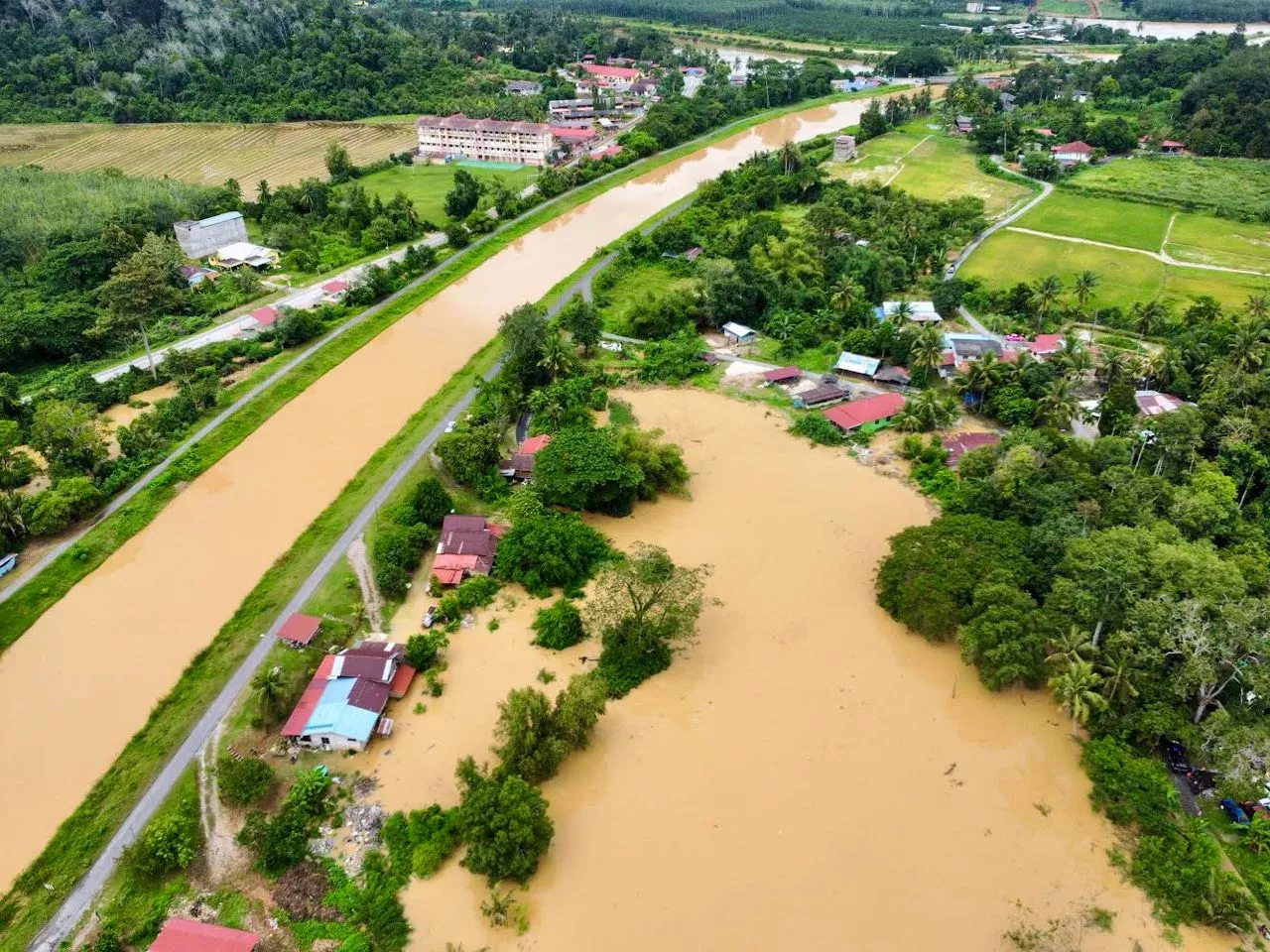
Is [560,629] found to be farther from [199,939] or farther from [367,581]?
[199,939]

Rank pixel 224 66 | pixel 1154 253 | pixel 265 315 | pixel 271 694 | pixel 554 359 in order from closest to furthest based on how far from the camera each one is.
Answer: pixel 271 694 < pixel 554 359 < pixel 265 315 < pixel 1154 253 < pixel 224 66

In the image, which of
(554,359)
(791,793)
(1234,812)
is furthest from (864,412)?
(1234,812)

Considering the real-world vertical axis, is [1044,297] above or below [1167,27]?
below

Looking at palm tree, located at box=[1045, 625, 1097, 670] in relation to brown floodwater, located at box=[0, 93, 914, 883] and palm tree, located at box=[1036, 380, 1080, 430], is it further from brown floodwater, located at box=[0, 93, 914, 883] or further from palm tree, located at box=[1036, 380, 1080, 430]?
brown floodwater, located at box=[0, 93, 914, 883]

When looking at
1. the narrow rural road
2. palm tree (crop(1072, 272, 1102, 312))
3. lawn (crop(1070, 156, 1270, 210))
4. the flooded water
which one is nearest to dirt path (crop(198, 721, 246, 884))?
the narrow rural road

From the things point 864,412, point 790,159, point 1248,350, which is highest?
point 790,159

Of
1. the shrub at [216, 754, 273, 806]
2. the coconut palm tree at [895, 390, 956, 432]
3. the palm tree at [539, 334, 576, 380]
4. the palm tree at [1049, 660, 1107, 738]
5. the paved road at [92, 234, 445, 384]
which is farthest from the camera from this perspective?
the paved road at [92, 234, 445, 384]

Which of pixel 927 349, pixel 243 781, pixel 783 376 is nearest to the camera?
pixel 243 781
